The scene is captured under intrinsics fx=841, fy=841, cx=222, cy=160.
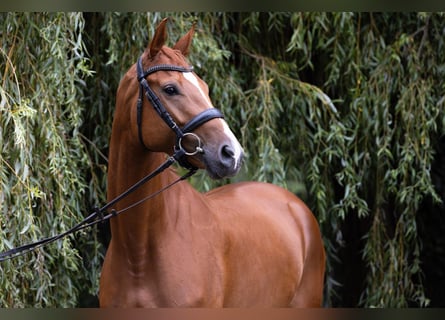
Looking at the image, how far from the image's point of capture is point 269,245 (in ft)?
12.2

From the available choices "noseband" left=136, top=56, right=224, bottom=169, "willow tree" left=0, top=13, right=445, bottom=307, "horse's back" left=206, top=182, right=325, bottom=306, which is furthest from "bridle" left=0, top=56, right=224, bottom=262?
"willow tree" left=0, top=13, right=445, bottom=307

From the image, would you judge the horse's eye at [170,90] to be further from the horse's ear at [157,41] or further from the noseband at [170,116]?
the horse's ear at [157,41]

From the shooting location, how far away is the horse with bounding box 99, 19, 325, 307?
284cm

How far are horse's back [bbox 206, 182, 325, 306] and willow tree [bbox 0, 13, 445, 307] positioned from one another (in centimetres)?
59

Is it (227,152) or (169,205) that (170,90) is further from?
(169,205)

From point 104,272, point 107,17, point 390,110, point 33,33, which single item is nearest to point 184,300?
point 104,272

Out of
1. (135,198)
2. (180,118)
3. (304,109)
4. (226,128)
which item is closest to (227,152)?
(226,128)

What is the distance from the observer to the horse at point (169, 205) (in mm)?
2838

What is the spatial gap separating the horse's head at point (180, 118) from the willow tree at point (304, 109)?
1.06m

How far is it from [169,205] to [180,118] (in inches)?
15.9

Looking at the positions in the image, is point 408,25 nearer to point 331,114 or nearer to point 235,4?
point 331,114

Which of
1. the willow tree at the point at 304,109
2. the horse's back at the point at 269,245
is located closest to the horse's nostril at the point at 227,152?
the horse's back at the point at 269,245

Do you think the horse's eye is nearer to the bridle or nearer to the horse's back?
the bridle

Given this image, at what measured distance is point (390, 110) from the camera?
516 cm
